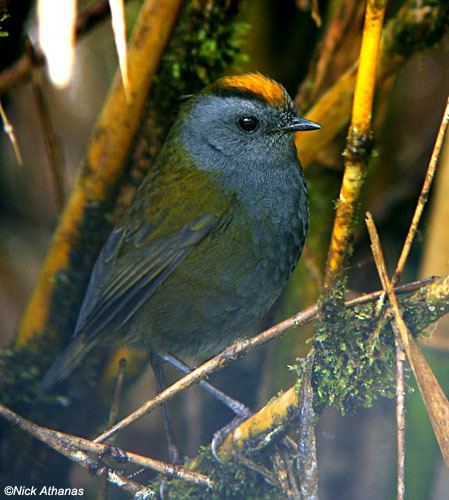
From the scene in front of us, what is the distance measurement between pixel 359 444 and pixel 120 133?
126cm

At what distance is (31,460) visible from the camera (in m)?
2.47

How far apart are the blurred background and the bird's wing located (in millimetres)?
261

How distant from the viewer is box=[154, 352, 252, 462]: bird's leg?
2.17 metres

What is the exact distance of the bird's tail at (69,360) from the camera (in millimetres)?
2465

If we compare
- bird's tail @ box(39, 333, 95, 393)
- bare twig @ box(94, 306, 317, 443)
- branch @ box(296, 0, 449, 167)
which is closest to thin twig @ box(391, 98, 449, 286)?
bare twig @ box(94, 306, 317, 443)

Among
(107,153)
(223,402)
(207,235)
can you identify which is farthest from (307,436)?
(107,153)

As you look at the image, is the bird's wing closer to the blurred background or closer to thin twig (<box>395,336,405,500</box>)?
the blurred background

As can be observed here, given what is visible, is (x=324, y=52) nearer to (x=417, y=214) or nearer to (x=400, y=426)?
(x=417, y=214)

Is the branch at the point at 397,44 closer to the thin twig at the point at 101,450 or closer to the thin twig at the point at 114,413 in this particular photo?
the thin twig at the point at 114,413

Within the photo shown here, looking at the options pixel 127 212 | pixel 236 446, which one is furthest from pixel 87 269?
pixel 236 446

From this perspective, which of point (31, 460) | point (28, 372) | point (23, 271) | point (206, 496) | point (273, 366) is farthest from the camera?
point (23, 271)

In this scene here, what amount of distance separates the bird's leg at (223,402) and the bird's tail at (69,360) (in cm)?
25

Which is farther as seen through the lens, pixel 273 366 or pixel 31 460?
pixel 31 460

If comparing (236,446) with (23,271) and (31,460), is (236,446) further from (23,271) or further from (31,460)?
(23,271)
